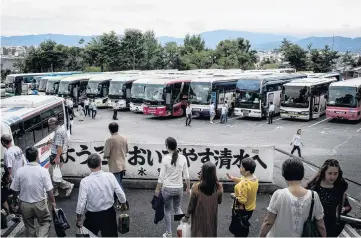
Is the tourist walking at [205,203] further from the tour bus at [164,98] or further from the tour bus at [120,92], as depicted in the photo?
the tour bus at [120,92]

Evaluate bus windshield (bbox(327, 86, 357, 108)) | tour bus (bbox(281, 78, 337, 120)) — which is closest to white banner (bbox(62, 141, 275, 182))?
tour bus (bbox(281, 78, 337, 120))

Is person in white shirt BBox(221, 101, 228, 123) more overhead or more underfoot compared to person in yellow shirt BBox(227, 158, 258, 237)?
more underfoot

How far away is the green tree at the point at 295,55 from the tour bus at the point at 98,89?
3111 centimetres

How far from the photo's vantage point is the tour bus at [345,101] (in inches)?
939

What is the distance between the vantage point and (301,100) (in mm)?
25000

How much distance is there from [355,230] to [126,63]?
5206cm

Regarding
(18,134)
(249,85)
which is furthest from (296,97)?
(18,134)

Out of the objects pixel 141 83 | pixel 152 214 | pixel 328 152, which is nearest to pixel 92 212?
pixel 152 214

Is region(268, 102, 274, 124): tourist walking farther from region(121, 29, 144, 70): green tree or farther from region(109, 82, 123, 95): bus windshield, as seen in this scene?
region(121, 29, 144, 70): green tree

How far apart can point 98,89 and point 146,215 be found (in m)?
24.6

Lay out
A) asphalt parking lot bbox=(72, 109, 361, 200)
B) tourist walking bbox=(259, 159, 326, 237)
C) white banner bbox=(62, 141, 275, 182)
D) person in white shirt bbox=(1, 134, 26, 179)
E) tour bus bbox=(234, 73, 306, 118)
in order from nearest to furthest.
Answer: tourist walking bbox=(259, 159, 326, 237), person in white shirt bbox=(1, 134, 26, 179), white banner bbox=(62, 141, 275, 182), asphalt parking lot bbox=(72, 109, 361, 200), tour bus bbox=(234, 73, 306, 118)

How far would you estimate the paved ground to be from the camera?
291 inches

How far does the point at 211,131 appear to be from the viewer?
21891 mm

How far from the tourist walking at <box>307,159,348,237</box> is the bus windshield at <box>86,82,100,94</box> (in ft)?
92.2
